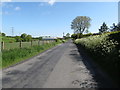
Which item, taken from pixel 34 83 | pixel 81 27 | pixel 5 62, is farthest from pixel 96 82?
pixel 81 27

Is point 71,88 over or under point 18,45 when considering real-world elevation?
under

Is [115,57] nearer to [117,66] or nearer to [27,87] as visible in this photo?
[117,66]

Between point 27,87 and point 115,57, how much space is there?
154 inches

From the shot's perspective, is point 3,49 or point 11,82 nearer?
point 11,82

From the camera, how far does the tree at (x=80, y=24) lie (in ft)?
229

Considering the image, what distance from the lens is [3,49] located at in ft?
47.3

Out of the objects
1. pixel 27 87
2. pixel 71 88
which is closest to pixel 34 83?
pixel 27 87

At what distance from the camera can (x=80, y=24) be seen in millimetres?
70438

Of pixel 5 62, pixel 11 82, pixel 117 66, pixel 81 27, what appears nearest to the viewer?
pixel 117 66

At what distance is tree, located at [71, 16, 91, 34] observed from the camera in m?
69.9

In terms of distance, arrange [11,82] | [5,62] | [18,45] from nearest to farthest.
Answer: [11,82] → [5,62] → [18,45]

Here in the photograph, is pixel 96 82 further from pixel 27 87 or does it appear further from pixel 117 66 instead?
pixel 27 87

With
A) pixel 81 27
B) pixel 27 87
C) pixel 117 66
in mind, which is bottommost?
pixel 27 87

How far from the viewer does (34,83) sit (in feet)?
19.9
